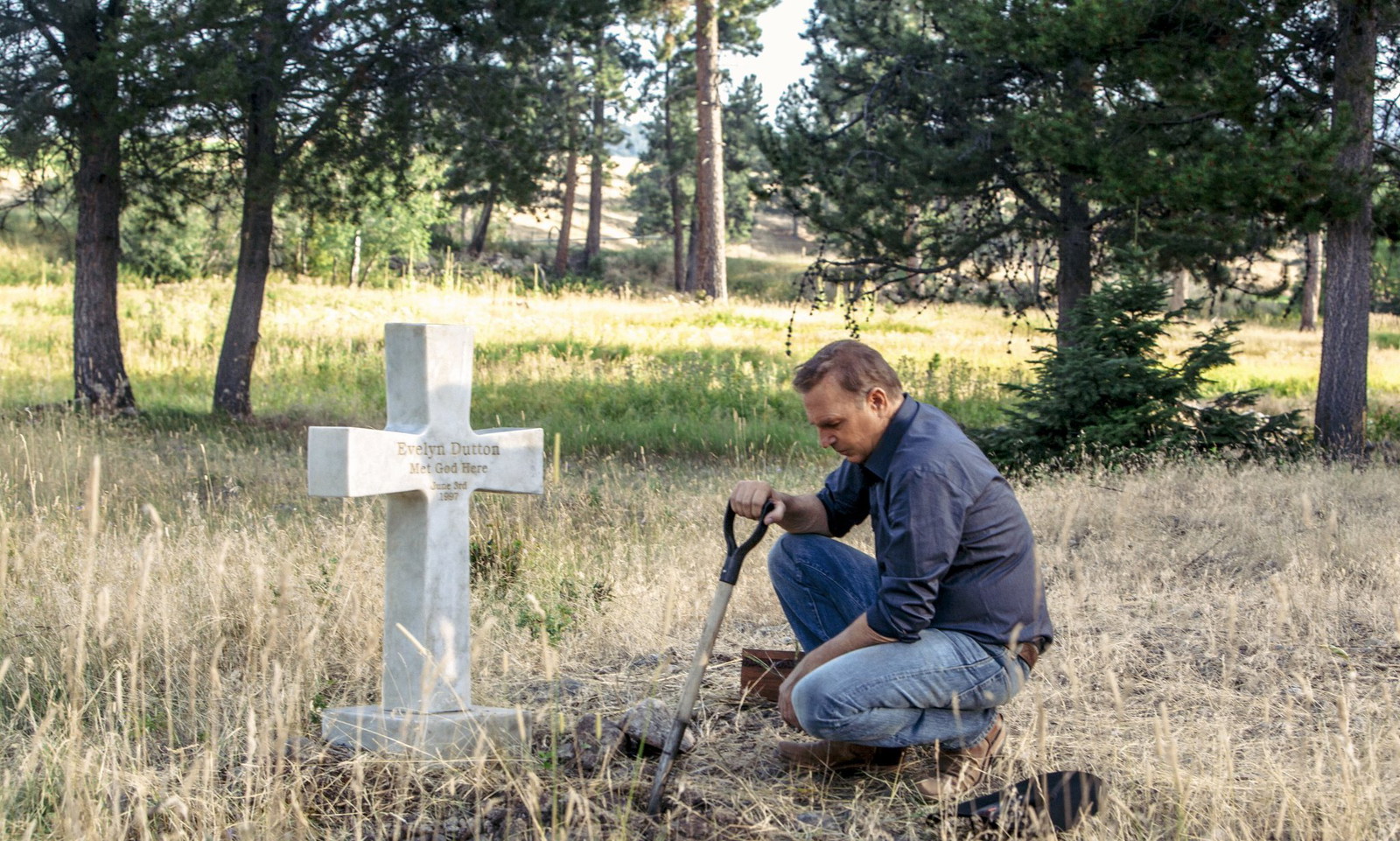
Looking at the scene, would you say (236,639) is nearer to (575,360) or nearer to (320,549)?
(320,549)

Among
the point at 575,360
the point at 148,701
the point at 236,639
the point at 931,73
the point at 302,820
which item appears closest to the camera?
the point at 302,820

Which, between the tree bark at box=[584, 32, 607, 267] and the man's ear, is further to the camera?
the tree bark at box=[584, 32, 607, 267]

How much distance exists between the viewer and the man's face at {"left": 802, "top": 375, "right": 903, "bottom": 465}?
3666mm

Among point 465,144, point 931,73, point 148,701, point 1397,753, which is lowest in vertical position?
point 148,701

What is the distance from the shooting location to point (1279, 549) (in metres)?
6.92

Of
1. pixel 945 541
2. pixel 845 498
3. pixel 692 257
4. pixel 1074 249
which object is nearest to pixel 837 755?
pixel 845 498

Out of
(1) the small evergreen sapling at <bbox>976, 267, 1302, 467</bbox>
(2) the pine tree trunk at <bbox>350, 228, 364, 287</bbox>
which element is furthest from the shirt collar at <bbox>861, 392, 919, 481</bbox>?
(2) the pine tree trunk at <bbox>350, 228, 364, 287</bbox>

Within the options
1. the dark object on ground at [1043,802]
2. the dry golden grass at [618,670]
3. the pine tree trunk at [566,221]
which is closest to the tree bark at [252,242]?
the dry golden grass at [618,670]

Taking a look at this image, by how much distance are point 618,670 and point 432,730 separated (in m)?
1.25

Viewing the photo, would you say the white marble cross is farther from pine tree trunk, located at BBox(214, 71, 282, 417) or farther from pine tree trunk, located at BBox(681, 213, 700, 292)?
pine tree trunk, located at BBox(681, 213, 700, 292)

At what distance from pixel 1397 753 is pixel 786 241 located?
69392 millimetres

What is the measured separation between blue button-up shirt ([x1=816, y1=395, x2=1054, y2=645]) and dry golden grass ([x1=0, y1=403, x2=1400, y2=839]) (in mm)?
328

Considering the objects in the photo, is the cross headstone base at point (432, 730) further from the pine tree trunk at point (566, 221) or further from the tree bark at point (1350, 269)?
the pine tree trunk at point (566, 221)

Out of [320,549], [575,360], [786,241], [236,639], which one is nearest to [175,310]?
[575,360]
